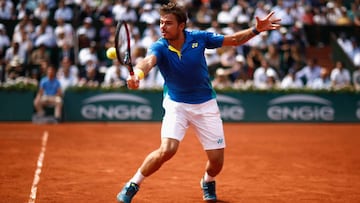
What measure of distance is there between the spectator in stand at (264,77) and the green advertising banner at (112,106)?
3.41 m

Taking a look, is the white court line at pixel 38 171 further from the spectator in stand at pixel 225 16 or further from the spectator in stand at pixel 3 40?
the spectator in stand at pixel 225 16

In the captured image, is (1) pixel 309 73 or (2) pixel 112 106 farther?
(1) pixel 309 73

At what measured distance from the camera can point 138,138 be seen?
14445 mm

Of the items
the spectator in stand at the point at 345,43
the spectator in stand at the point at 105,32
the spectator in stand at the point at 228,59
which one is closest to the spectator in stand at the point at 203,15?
the spectator in stand at the point at 228,59

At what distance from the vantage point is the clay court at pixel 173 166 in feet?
24.7

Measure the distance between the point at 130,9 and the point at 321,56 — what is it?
24.5 ft

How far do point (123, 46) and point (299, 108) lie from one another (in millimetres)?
14168

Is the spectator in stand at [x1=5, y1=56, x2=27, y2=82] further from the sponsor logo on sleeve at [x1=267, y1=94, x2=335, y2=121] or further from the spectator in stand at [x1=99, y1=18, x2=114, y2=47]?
the sponsor logo on sleeve at [x1=267, y1=94, x2=335, y2=121]

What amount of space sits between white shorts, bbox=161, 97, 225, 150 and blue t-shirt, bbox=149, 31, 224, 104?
68 mm

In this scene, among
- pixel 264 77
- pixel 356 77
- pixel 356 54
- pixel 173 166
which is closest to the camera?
pixel 173 166

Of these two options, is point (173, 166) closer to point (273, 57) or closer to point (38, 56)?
point (38, 56)

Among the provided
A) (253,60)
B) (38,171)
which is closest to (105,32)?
(253,60)

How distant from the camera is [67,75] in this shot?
18.7 meters

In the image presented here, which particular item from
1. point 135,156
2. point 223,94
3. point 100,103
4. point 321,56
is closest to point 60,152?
point 135,156
